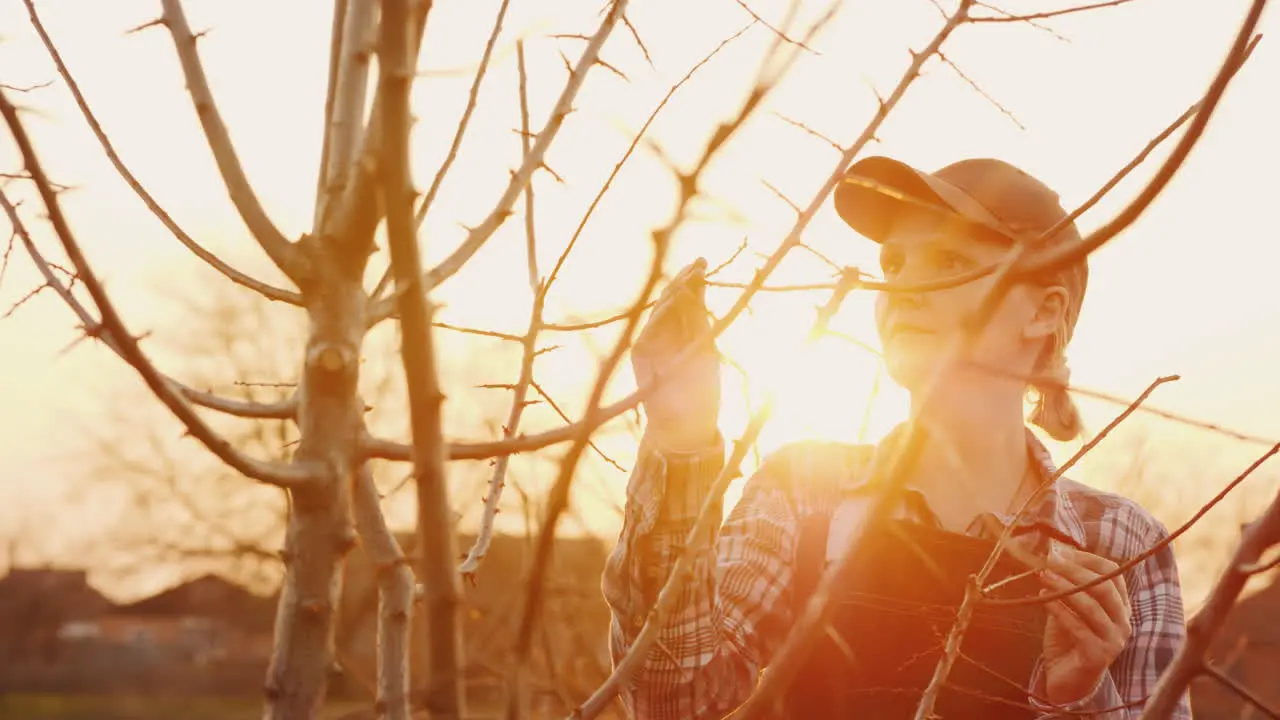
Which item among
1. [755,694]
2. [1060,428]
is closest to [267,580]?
[1060,428]

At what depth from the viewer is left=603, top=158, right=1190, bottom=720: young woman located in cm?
214

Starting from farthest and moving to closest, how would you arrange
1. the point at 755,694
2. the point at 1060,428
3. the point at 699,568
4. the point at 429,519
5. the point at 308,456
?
the point at 1060,428 → the point at 699,568 → the point at 308,456 → the point at 755,694 → the point at 429,519

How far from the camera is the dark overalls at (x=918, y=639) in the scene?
2.64 m

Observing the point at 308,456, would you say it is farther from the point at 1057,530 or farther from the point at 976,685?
the point at 1057,530

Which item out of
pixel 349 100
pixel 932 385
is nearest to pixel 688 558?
pixel 932 385

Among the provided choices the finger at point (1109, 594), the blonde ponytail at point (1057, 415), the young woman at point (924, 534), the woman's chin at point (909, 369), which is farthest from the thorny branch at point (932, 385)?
the blonde ponytail at point (1057, 415)

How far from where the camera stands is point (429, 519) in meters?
0.76

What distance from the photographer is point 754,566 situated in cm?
287

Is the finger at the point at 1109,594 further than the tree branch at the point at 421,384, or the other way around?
the finger at the point at 1109,594

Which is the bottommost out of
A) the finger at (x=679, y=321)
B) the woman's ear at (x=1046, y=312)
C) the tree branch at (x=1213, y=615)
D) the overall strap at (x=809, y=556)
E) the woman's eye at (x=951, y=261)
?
the tree branch at (x=1213, y=615)

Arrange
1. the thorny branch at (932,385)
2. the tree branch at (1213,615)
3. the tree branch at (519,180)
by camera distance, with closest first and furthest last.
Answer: the thorny branch at (932,385), the tree branch at (1213,615), the tree branch at (519,180)

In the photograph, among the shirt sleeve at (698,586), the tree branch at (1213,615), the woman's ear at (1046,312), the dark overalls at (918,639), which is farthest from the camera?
the woman's ear at (1046,312)

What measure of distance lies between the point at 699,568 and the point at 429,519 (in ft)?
5.33

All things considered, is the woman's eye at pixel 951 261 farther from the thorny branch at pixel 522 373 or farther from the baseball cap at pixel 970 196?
the thorny branch at pixel 522 373
